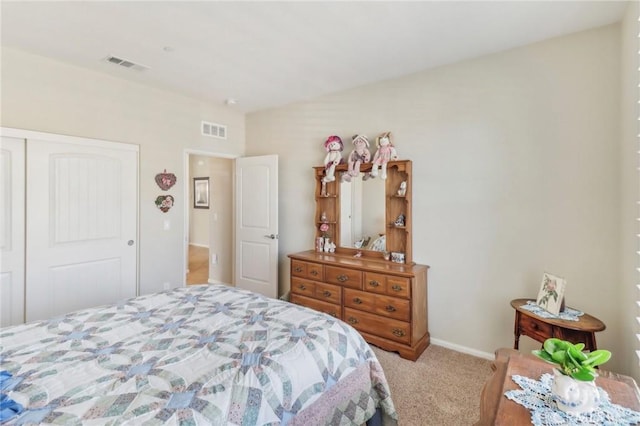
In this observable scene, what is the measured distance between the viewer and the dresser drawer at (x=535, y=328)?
205 cm

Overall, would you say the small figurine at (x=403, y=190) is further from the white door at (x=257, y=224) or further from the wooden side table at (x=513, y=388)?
the wooden side table at (x=513, y=388)

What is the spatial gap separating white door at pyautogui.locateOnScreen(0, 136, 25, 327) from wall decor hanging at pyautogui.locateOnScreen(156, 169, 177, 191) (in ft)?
3.78

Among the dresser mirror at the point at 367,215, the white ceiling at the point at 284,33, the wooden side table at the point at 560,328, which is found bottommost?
the wooden side table at the point at 560,328

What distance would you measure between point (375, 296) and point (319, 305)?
659 millimetres

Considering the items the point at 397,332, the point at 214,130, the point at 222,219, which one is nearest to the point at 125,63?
the point at 214,130

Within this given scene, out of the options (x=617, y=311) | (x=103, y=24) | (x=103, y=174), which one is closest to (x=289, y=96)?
(x=103, y=24)

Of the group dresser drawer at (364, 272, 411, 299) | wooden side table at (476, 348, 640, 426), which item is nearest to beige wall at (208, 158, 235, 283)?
dresser drawer at (364, 272, 411, 299)

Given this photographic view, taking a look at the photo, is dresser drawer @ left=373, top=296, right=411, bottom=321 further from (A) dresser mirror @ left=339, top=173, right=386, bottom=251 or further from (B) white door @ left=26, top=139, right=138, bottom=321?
(B) white door @ left=26, top=139, right=138, bottom=321

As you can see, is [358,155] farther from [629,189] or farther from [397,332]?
[629,189]

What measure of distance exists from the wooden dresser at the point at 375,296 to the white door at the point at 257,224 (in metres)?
0.85

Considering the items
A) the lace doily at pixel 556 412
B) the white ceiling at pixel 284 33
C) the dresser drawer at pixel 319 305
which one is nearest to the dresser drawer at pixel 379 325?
the dresser drawer at pixel 319 305

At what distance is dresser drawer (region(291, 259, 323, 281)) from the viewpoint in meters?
3.22

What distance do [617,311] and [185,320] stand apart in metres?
2.90

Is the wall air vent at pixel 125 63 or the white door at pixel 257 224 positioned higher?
the wall air vent at pixel 125 63
